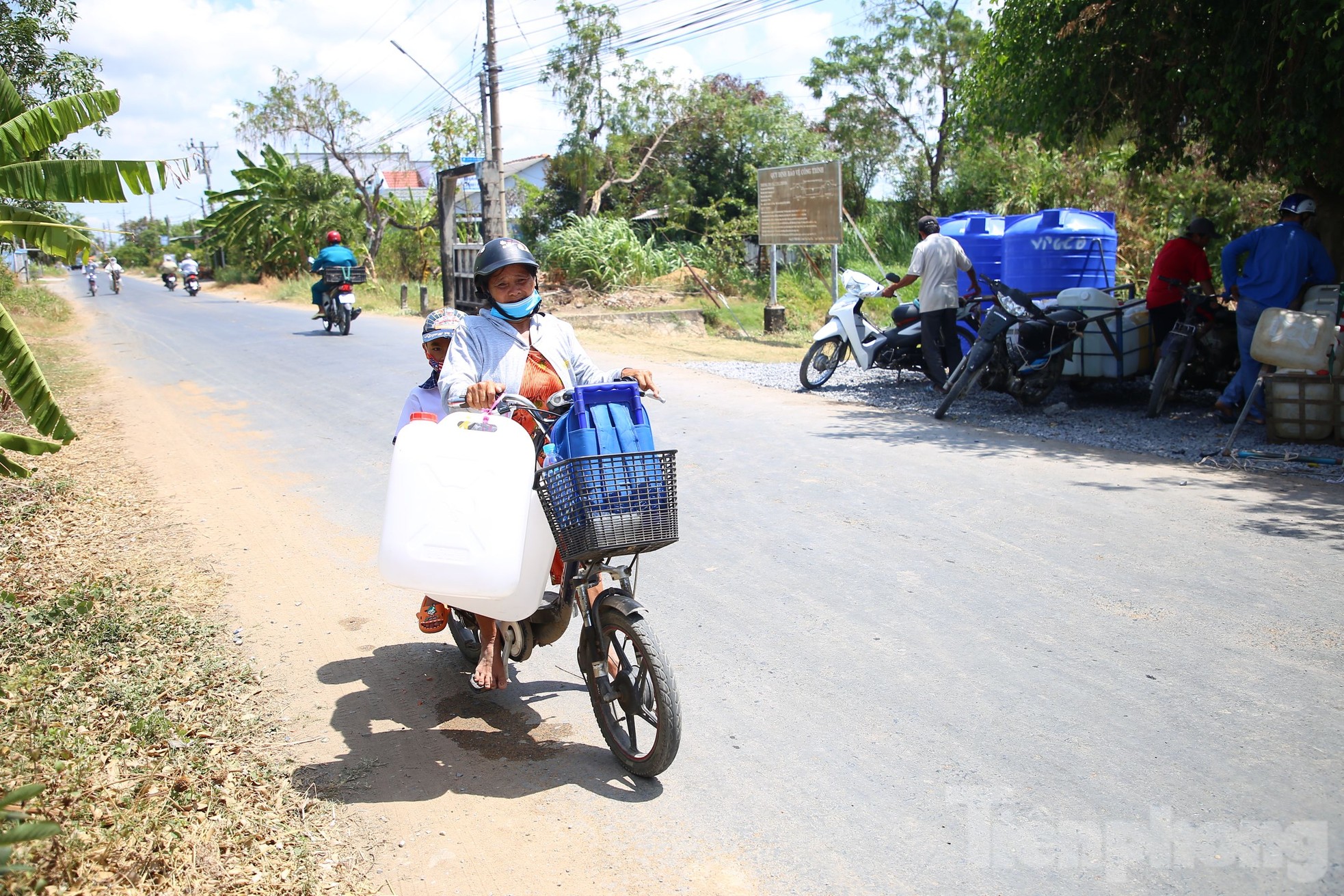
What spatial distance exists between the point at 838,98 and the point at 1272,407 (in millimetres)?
21807

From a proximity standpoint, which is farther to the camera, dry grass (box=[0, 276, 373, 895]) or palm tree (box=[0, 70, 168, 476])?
palm tree (box=[0, 70, 168, 476])

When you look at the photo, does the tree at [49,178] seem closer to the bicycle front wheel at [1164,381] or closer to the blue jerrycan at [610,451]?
the blue jerrycan at [610,451]

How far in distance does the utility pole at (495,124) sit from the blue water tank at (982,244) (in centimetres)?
986

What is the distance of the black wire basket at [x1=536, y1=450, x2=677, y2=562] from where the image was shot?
306 centimetres

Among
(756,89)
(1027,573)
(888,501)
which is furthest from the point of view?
(756,89)

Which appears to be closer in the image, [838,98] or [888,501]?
[888,501]

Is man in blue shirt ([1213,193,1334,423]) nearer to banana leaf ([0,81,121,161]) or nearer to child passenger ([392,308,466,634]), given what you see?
child passenger ([392,308,466,634])

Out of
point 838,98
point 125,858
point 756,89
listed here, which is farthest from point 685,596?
point 756,89

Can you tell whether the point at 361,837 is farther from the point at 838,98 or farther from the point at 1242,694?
the point at 838,98

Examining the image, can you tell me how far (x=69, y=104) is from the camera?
514cm

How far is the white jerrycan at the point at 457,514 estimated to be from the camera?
3.13 m

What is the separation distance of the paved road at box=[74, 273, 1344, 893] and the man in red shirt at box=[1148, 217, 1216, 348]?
2598 mm

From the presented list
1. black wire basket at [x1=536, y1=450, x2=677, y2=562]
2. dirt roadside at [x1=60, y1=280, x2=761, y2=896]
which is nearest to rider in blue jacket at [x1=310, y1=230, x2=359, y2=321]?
dirt roadside at [x1=60, y1=280, x2=761, y2=896]

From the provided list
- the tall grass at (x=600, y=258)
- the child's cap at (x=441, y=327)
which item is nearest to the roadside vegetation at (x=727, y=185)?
the tall grass at (x=600, y=258)
